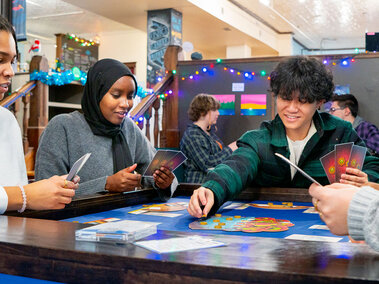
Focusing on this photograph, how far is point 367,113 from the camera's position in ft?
17.6

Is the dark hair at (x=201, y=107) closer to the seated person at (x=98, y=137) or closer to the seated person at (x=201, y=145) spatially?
the seated person at (x=201, y=145)

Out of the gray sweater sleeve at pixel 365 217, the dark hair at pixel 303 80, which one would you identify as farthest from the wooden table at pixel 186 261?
the dark hair at pixel 303 80

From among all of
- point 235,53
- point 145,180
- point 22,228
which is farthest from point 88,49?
point 22,228

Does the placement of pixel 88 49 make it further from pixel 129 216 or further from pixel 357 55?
pixel 129 216

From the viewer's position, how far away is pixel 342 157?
1993mm

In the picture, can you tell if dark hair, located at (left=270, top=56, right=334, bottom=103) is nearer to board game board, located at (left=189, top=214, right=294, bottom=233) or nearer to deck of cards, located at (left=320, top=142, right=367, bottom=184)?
deck of cards, located at (left=320, top=142, right=367, bottom=184)

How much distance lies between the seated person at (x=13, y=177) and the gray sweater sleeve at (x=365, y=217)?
3.32 ft

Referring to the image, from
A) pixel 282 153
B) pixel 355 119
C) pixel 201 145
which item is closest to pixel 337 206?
pixel 282 153

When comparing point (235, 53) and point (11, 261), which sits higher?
point (235, 53)

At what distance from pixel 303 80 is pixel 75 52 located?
10804 mm

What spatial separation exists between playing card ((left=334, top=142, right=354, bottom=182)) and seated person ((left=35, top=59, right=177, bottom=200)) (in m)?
0.85

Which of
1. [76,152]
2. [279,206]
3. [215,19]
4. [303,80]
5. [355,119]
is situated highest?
[215,19]

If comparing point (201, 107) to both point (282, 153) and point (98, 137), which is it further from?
point (282, 153)

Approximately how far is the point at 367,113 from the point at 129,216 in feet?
13.8
